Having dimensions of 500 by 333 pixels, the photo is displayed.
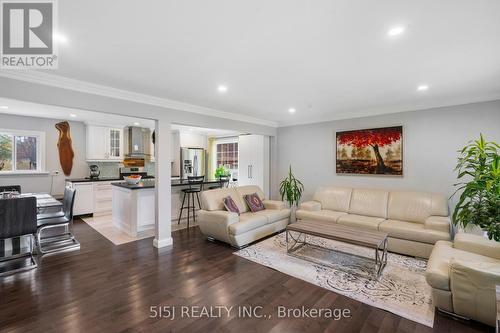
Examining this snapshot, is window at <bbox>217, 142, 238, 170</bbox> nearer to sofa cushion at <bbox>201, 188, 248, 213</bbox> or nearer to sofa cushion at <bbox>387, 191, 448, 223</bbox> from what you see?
sofa cushion at <bbox>201, 188, 248, 213</bbox>

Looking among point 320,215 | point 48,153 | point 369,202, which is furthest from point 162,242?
point 48,153

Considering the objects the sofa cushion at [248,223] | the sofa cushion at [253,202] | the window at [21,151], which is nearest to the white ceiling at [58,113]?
the window at [21,151]

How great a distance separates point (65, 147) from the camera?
5.91 metres

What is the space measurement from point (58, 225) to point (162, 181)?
1686mm

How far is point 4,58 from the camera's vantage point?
230 cm

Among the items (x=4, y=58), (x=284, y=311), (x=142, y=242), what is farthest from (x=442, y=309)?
(x=4, y=58)

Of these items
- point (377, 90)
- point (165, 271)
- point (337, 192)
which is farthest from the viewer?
point (337, 192)

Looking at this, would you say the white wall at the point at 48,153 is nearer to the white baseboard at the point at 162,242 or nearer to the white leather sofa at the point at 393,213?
the white baseboard at the point at 162,242

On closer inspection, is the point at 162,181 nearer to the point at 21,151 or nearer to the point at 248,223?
the point at 248,223

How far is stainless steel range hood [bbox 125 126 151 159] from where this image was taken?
21.7ft

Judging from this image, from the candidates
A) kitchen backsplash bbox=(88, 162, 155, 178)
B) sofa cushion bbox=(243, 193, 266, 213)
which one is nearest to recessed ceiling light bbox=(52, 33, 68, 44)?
sofa cushion bbox=(243, 193, 266, 213)

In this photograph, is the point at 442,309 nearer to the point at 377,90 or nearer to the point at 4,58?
the point at 377,90

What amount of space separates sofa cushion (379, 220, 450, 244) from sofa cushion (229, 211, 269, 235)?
193 cm

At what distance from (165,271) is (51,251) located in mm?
2057
